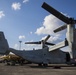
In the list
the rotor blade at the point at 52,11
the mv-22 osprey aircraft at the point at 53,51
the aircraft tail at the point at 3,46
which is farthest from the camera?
the aircraft tail at the point at 3,46

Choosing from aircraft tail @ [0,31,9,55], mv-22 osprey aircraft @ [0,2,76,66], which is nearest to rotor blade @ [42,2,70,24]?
mv-22 osprey aircraft @ [0,2,76,66]

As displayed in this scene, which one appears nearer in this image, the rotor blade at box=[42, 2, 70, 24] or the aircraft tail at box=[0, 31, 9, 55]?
the rotor blade at box=[42, 2, 70, 24]

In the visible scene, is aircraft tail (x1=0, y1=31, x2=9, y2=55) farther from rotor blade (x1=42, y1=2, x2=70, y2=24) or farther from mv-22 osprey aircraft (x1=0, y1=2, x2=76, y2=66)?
rotor blade (x1=42, y1=2, x2=70, y2=24)

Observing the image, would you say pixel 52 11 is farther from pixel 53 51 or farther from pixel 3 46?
pixel 3 46

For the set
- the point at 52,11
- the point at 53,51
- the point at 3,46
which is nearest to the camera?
the point at 52,11

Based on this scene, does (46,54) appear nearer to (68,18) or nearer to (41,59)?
(41,59)

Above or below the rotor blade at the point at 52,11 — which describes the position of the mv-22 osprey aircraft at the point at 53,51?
below

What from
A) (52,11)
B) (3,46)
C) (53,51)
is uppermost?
(52,11)

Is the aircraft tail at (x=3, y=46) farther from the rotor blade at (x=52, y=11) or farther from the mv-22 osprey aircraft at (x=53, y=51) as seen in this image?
the rotor blade at (x=52, y=11)

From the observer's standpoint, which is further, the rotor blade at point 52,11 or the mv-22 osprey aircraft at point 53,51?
the mv-22 osprey aircraft at point 53,51

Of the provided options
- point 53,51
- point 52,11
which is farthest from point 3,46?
point 52,11

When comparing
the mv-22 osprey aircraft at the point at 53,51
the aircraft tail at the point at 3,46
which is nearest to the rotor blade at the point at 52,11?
the mv-22 osprey aircraft at the point at 53,51

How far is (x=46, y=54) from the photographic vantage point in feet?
185

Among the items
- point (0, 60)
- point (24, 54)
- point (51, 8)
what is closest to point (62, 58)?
point (24, 54)
